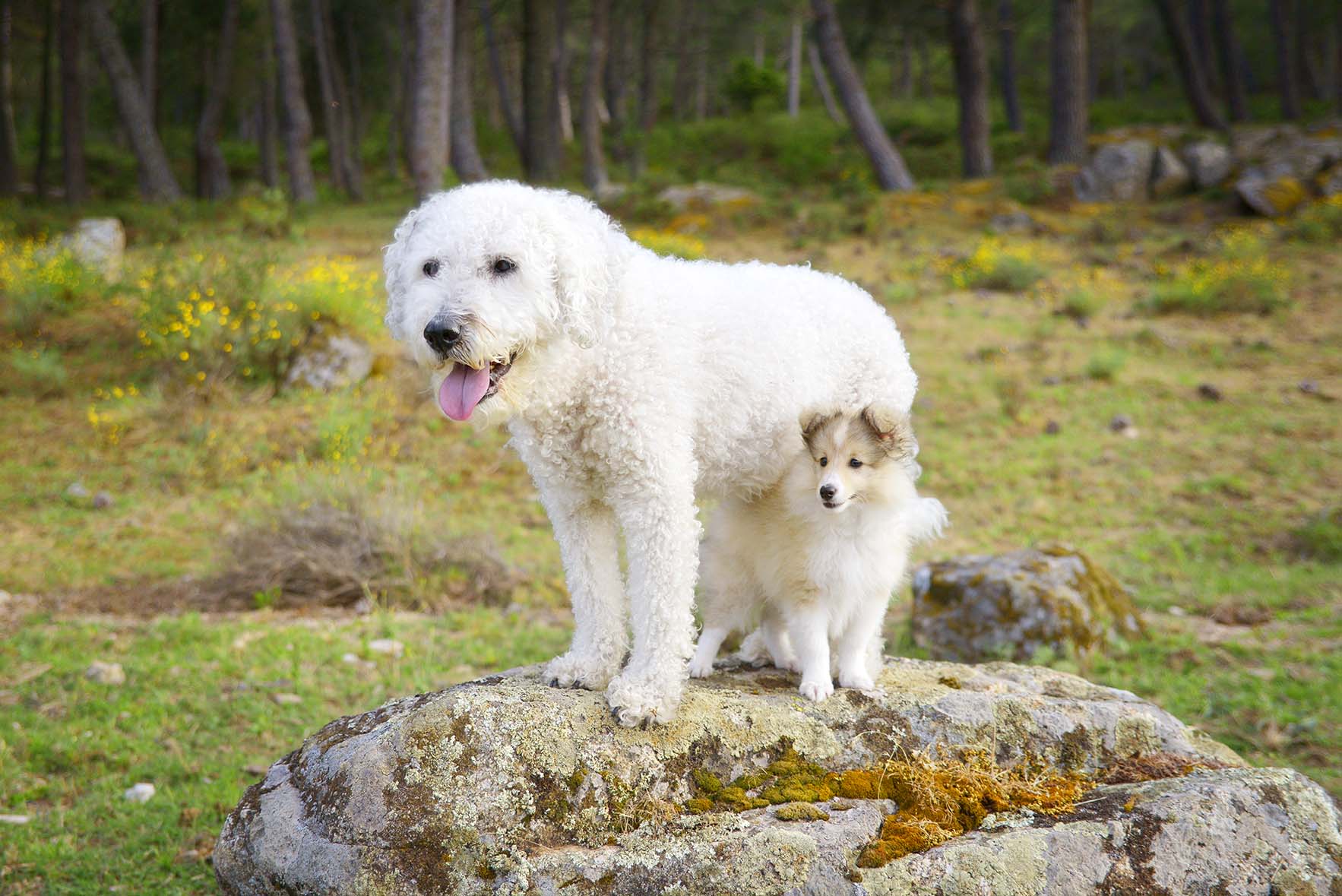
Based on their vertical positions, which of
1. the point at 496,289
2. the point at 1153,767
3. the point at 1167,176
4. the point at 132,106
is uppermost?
the point at 132,106

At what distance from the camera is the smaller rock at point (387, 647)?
6.14 meters

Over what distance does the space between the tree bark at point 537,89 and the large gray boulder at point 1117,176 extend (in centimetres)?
1170

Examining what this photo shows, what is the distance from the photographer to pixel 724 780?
3076 mm

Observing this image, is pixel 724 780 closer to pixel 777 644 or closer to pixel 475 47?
pixel 777 644

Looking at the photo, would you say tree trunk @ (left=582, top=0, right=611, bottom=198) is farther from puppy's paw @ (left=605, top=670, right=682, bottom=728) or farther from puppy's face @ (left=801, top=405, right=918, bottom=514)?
puppy's paw @ (left=605, top=670, right=682, bottom=728)

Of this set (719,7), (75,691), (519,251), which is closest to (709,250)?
(75,691)

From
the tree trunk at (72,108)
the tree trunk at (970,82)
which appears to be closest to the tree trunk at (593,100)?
the tree trunk at (970,82)

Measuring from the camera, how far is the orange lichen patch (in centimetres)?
327

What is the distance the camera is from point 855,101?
19.2 metres

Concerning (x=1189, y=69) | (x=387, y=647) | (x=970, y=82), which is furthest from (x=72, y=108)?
(x=1189, y=69)

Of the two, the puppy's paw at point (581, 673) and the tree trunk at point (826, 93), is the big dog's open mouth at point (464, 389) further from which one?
the tree trunk at point (826, 93)

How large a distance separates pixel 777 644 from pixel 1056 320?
10274 mm

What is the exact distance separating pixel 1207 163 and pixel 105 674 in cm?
2015

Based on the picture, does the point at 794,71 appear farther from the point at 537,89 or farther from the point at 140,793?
the point at 140,793
